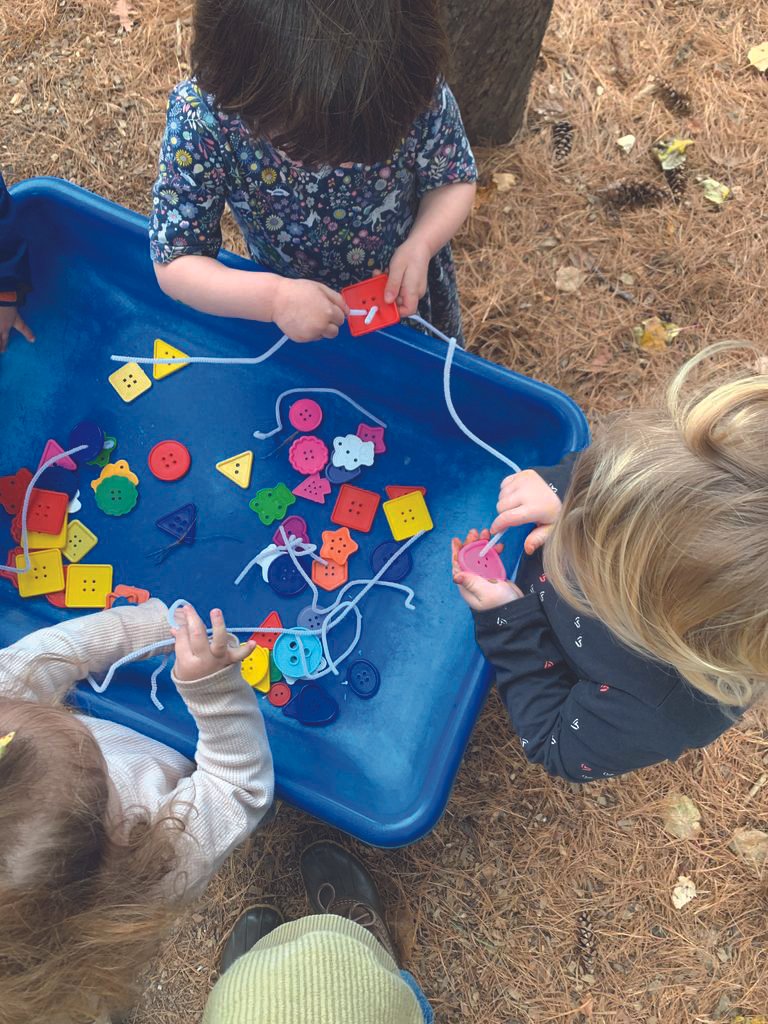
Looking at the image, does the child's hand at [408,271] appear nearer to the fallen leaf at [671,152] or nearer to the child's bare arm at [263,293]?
the child's bare arm at [263,293]

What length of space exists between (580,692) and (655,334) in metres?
0.84

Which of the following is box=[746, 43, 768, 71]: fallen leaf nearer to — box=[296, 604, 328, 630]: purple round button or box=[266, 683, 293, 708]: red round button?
box=[296, 604, 328, 630]: purple round button

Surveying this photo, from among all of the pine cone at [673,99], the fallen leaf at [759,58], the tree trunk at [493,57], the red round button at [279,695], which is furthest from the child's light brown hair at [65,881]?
the fallen leaf at [759,58]

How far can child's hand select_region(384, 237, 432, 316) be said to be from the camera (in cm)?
101

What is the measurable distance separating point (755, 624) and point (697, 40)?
144cm

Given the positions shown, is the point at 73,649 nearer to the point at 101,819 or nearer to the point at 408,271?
the point at 101,819

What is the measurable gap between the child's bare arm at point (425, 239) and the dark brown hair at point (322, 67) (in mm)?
259

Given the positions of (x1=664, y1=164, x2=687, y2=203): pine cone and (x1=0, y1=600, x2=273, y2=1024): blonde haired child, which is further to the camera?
(x1=664, y1=164, x2=687, y2=203): pine cone

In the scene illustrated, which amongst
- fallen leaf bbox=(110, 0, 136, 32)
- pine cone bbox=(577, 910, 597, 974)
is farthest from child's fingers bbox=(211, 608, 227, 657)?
fallen leaf bbox=(110, 0, 136, 32)

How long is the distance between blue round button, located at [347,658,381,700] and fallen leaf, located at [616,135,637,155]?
3.70 ft

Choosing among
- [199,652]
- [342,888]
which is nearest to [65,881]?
[199,652]

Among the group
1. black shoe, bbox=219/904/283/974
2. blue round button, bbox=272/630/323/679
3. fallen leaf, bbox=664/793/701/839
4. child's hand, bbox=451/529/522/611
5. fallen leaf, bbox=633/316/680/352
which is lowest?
black shoe, bbox=219/904/283/974

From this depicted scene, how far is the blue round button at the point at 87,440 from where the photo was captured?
130 cm

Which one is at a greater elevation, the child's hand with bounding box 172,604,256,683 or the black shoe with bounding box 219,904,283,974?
the child's hand with bounding box 172,604,256,683
